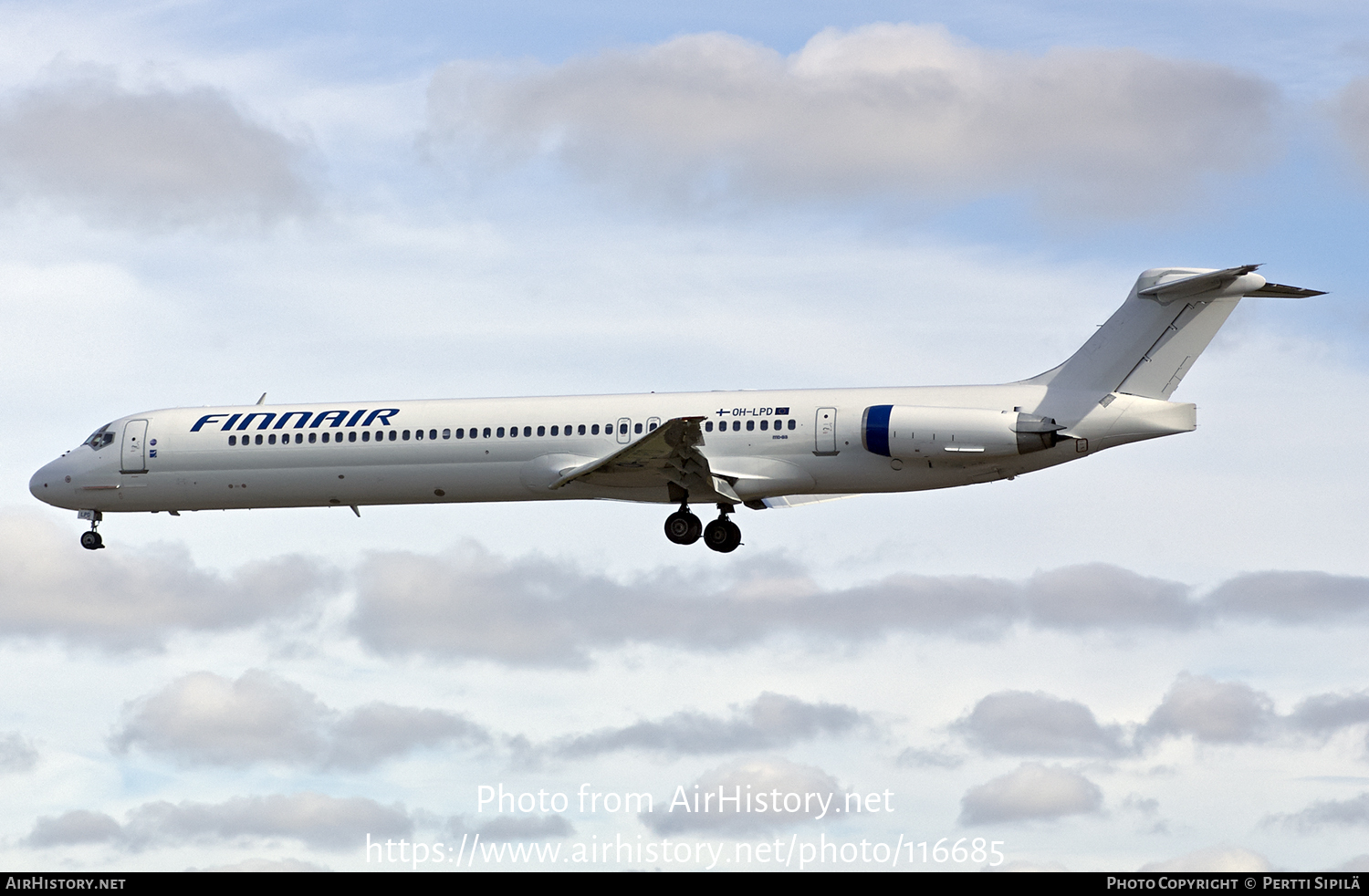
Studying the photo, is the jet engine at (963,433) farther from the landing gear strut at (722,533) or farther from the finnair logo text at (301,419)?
the finnair logo text at (301,419)

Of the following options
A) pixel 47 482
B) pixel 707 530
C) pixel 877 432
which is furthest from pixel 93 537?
pixel 877 432

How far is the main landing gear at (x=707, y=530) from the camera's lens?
36125mm

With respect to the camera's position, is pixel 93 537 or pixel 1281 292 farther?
pixel 93 537

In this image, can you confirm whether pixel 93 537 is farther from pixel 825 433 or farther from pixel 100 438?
pixel 825 433

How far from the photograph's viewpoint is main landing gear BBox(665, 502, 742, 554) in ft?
119

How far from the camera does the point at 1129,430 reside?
109ft

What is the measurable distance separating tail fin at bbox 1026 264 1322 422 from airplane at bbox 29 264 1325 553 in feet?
0.11

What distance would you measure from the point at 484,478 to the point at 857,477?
7662 millimetres

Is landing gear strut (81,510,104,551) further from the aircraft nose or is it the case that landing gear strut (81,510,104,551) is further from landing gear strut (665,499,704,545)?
landing gear strut (665,499,704,545)

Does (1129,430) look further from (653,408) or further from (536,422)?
(536,422)

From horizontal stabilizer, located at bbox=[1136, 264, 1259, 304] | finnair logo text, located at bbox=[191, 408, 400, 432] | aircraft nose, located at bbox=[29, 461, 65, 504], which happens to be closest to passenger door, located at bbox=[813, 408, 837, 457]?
horizontal stabilizer, located at bbox=[1136, 264, 1259, 304]

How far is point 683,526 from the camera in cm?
3609

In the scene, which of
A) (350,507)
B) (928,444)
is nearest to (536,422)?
(350,507)

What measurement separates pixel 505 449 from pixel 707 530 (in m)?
4.51
